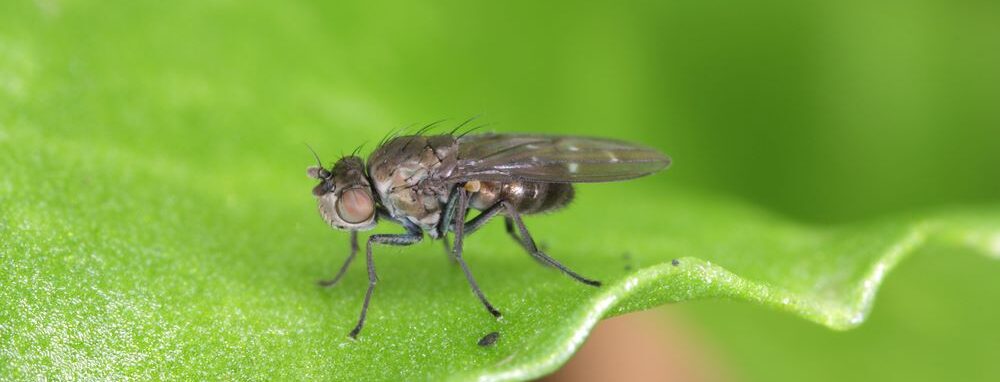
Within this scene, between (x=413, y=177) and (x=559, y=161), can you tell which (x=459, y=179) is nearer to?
(x=413, y=177)

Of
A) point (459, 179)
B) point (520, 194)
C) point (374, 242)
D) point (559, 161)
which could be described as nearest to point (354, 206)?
point (374, 242)

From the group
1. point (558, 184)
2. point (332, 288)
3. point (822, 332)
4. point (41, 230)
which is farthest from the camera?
point (822, 332)

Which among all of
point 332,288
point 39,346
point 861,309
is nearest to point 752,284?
point 861,309

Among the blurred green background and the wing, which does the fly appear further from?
the blurred green background

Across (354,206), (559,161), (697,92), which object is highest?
(354,206)

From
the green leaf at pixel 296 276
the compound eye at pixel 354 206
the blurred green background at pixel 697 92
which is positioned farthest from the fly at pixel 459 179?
the blurred green background at pixel 697 92

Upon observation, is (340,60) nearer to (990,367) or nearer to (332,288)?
(332,288)

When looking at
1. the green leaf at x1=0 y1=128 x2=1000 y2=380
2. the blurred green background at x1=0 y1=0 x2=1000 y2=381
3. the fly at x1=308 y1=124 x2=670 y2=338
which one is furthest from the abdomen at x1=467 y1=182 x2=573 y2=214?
the blurred green background at x1=0 y1=0 x2=1000 y2=381
